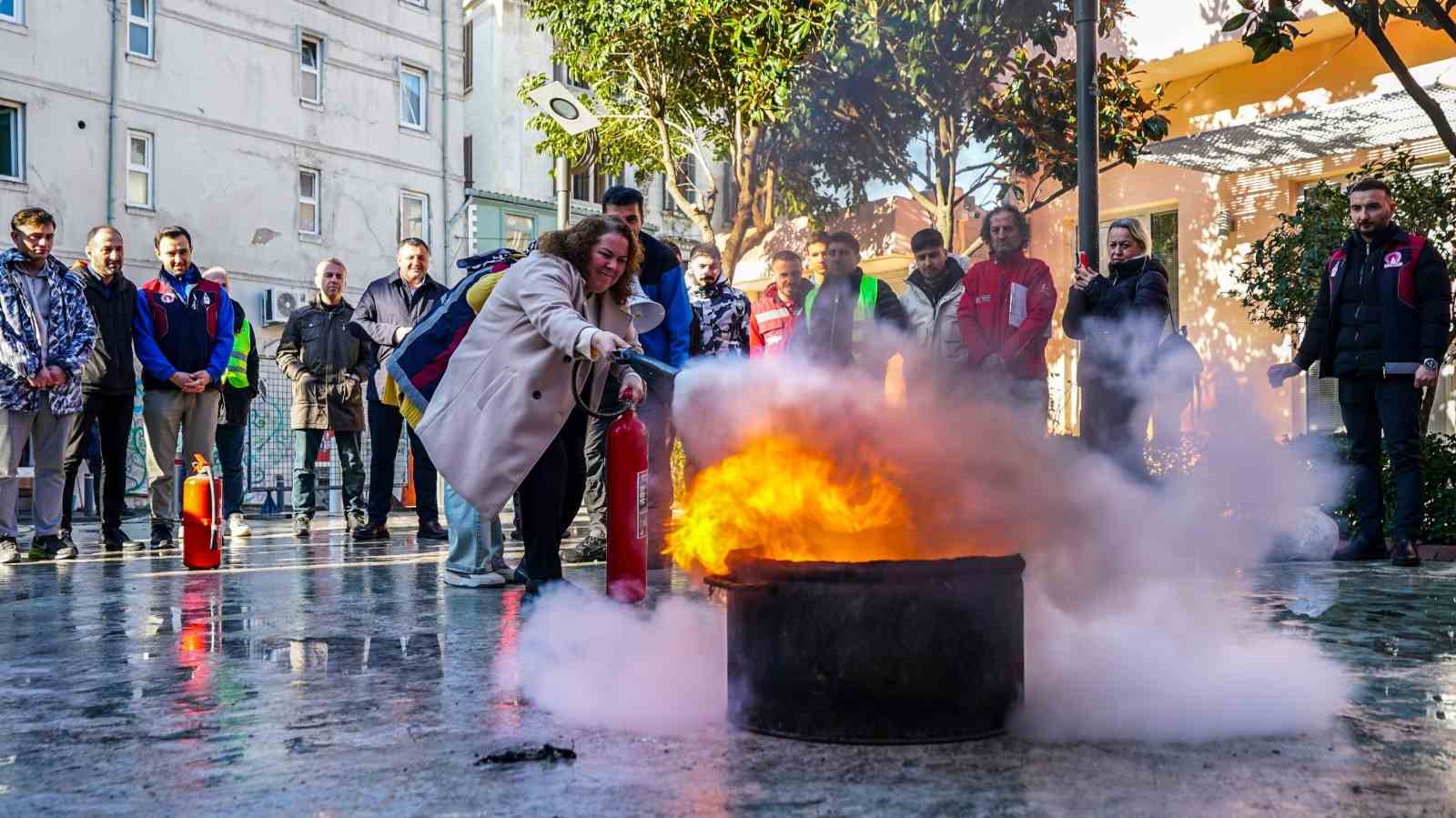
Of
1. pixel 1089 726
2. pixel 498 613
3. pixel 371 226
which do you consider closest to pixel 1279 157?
pixel 498 613

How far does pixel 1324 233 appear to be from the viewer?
440 inches

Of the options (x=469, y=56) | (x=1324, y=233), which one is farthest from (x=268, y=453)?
(x=469, y=56)

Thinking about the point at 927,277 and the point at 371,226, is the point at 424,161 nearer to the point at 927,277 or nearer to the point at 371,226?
the point at 371,226

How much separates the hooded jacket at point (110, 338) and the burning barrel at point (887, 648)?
6889 mm

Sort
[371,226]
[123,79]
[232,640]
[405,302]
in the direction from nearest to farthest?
[232,640]
[405,302]
[123,79]
[371,226]

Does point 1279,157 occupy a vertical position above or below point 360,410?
above

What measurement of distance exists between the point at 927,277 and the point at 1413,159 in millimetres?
5969

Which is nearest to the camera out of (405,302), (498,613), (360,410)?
(498,613)

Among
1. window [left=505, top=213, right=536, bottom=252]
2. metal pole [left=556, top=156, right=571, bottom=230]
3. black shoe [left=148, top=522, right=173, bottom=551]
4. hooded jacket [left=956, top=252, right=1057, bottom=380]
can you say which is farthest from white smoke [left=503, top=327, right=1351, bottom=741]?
window [left=505, top=213, right=536, bottom=252]

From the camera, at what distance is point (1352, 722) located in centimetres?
345

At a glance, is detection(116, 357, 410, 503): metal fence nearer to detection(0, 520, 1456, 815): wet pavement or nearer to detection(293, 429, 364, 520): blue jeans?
detection(293, 429, 364, 520): blue jeans

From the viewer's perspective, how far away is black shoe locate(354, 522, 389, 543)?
33.7 ft

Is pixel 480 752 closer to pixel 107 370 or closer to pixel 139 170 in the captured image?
pixel 107 370

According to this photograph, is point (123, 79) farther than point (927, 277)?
Yes
